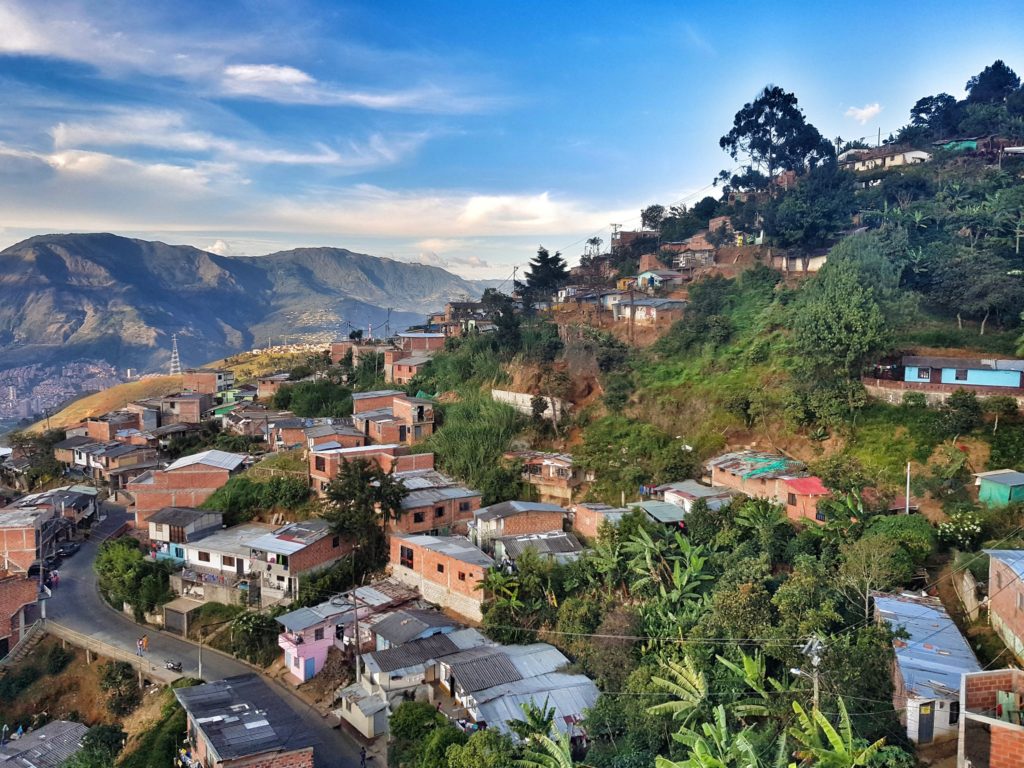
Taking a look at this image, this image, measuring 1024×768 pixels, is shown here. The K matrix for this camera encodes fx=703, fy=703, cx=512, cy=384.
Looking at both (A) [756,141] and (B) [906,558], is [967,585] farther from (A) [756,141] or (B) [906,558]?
(A) [756,141]

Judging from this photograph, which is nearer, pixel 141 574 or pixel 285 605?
pixel 285 605

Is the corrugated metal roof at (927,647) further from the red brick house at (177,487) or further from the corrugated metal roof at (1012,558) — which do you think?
the red brick house at (177,487)

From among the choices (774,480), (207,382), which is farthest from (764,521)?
(207,382)

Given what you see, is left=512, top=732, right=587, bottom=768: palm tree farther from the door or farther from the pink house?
the pink house

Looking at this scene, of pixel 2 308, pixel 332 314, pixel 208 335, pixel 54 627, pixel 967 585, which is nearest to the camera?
pixel 967 585

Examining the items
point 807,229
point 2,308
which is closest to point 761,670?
point 807,229

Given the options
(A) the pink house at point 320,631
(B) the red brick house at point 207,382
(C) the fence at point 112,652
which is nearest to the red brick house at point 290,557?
(A) the pink house at point 320,631
